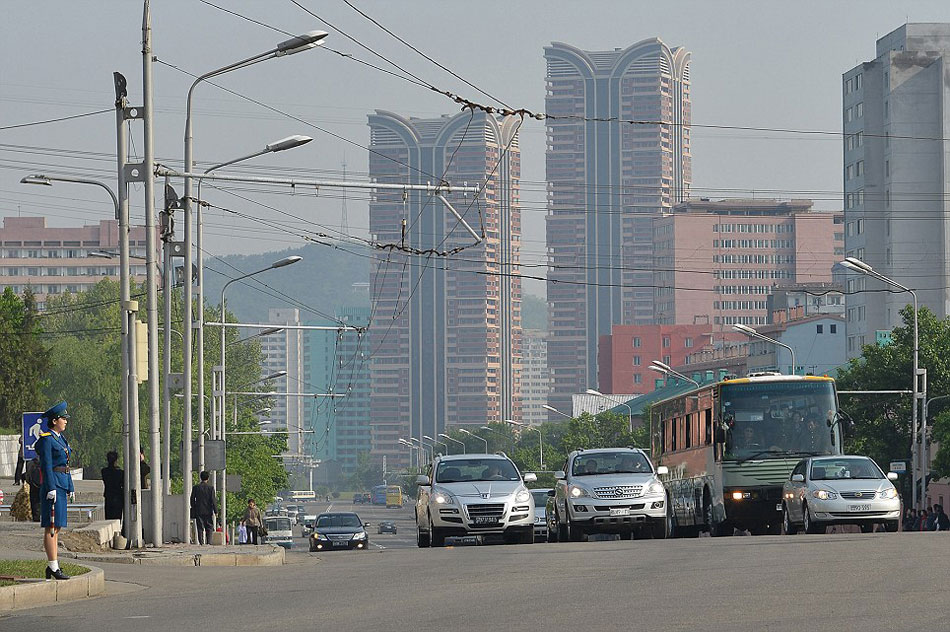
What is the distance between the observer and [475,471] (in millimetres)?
29922

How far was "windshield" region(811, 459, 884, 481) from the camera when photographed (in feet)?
98.8

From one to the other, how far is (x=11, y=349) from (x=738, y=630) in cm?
6639

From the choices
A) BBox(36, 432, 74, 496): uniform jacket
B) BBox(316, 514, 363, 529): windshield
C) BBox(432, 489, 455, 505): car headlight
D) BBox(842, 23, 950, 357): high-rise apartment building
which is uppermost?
BBox(842, 23, 950, 357): high-rise apartment building

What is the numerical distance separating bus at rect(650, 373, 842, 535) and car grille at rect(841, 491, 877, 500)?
2.92 metres

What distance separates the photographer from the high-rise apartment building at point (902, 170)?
125562 mm

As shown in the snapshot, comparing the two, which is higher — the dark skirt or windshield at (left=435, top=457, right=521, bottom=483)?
the dark skirt

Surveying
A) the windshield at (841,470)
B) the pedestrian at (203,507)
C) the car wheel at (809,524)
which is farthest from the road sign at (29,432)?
the windshield at (841,470)

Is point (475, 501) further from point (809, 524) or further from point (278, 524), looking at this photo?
point (278, 524)

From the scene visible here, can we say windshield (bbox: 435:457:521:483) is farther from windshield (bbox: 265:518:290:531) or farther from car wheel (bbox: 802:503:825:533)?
windshield (bbox: 265:518:290:531)

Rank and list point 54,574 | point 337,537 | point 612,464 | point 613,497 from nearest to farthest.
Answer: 1. point 54,574
2. point 613,497
3. point 612,464
4. point 337,537

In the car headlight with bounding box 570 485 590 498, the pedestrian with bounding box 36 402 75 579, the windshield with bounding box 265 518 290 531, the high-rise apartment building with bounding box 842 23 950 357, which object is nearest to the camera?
the pedestrian with bounding box 36 402 75 579

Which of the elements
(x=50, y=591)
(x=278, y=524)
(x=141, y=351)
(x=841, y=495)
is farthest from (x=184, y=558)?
(x=278, y=524)

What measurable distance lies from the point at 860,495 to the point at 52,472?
54.0 ft

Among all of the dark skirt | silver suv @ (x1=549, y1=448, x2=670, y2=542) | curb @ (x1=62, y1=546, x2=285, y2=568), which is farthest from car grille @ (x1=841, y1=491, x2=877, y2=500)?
the dark skirt
